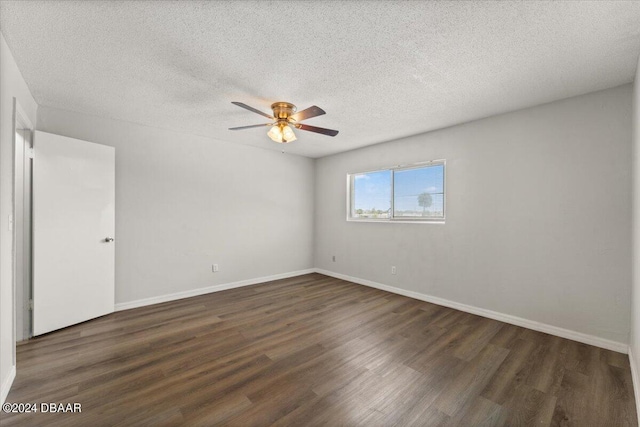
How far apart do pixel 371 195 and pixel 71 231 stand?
4.20 metres

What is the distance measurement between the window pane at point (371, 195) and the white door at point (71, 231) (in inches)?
148

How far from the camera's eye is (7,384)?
1803 millimetres

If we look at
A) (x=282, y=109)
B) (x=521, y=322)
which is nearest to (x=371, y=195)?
(x=282, y=109)

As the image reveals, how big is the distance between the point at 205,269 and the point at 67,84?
275cm

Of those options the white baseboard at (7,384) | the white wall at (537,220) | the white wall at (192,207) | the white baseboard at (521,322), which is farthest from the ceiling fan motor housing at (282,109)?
the white baseboard at (521,322)

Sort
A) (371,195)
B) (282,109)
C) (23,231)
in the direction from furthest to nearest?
(371,195) → (282,109) → (23,231)

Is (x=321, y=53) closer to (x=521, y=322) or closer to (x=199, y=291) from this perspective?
(x=521, y=322)

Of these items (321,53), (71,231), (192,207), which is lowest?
(71,231)

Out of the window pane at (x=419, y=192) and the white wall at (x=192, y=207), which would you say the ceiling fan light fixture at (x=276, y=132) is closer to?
the white wall at (x=192, y=207)

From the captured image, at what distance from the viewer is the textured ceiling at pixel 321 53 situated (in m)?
1.58

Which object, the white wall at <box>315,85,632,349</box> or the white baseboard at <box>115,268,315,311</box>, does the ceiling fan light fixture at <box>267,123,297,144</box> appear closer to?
the white wall at <box>315,85,632,349</box>

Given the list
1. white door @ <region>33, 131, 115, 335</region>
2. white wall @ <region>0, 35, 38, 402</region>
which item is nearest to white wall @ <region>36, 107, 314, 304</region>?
white door @ <region>33, 131, 115, 335</region>

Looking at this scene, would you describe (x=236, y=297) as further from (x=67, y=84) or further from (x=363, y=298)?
(x=67, y=84)

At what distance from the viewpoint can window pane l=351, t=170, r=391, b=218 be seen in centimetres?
452
